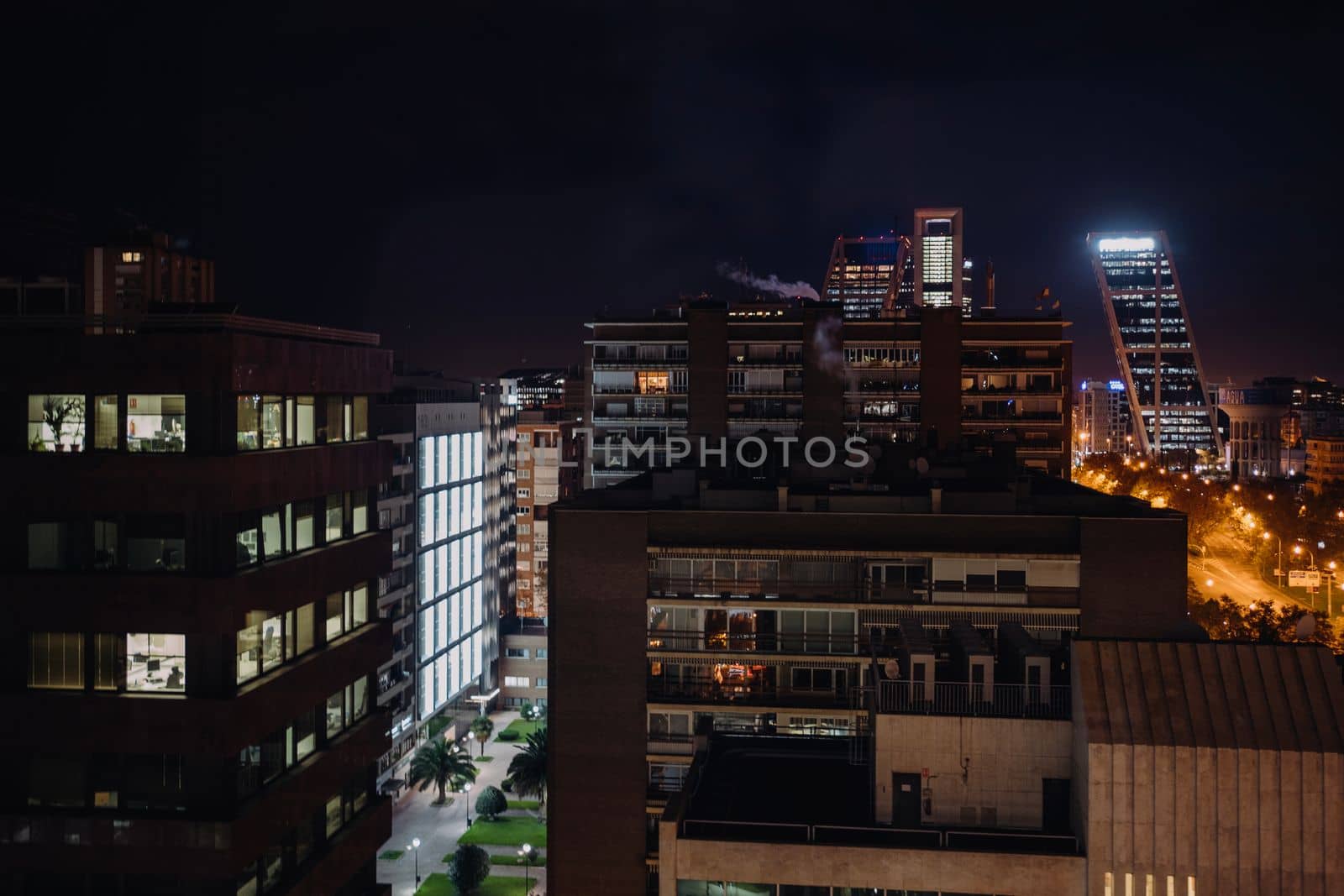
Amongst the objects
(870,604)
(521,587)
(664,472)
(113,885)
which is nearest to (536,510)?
(521,587)

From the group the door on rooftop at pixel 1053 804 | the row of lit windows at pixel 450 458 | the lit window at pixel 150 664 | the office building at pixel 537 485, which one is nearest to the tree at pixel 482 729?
the row of lit windows at pixel 450 458

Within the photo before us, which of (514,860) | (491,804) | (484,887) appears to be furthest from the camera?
(491,804)

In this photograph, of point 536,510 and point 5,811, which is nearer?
point 5,811

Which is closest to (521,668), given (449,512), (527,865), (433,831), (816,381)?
(449,512)

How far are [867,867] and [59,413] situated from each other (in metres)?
22.3

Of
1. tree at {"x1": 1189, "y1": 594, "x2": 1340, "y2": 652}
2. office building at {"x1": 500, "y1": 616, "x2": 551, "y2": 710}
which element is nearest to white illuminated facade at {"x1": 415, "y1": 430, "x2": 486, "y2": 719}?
office building at {"x1": 500, "y1": 616, "x2": 551, "y2": 710}

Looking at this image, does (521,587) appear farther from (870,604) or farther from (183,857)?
(183,857)

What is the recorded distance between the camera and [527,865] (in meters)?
70.1

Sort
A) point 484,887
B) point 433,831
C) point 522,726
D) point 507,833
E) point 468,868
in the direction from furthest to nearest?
1. point 522,726
2. point 433,831
3. point 507,833
4. point 484,887
5. point 468,868

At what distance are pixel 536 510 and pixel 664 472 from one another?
89303 mm

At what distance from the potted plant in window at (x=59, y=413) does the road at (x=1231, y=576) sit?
268 feet

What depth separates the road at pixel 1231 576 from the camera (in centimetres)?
9656

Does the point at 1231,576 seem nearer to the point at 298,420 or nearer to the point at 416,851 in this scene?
the point at 416,851

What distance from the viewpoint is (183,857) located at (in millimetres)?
26266
